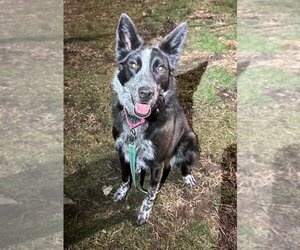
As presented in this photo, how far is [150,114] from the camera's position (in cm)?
258

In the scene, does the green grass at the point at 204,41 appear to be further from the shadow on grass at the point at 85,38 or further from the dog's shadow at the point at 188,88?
the shadow on grass at the point at 85,38

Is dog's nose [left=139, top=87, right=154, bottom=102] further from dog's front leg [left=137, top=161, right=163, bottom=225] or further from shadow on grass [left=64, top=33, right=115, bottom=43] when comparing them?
shadow on grass [left=64, top=33, right=115, bottom=43]

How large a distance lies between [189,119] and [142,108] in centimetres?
27

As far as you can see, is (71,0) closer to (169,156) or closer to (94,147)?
(94,147)

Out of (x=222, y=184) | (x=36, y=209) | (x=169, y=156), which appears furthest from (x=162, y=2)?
(x=36, y=209)

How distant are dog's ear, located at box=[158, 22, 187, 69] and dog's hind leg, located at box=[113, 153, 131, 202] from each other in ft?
1.79

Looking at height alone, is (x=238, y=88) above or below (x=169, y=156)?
above

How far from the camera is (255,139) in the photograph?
2.69m

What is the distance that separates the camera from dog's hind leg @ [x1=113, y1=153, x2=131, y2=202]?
2652 millimetres

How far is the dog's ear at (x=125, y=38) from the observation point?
2.58m

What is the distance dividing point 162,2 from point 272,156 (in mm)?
1015

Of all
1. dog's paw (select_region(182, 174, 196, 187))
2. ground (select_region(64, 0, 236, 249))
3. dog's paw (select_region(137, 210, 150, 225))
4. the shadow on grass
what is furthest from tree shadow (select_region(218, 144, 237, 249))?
the shadow on grass

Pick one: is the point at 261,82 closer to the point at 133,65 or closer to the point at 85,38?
the point at 133,65

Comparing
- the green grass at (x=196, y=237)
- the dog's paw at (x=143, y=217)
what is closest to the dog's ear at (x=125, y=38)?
the dog's paw at (x=143, y=217)
